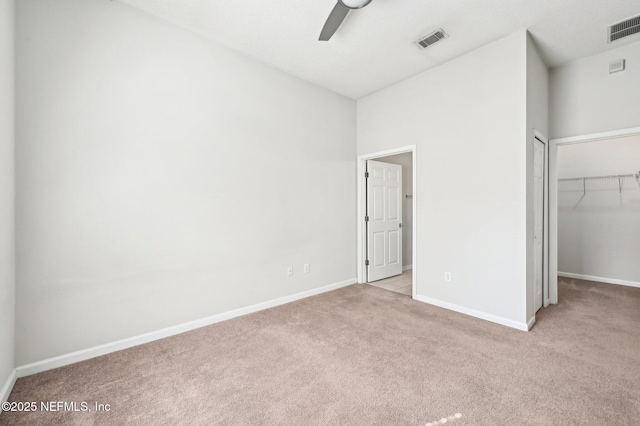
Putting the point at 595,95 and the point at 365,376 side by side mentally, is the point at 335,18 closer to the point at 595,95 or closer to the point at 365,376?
the point at 365,376

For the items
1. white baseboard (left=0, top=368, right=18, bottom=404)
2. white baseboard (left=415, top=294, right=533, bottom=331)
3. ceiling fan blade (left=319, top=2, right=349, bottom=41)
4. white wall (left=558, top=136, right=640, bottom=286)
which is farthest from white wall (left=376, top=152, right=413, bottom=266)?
white baseboard (left=0, top=368, right=18, bottom=404)

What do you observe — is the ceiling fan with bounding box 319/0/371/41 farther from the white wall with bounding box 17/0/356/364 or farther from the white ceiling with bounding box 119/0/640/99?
the white wall with bounding box 17/0/356/364

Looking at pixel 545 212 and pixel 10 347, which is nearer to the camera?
pixel 10 347

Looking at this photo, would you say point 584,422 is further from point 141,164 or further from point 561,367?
point 141,164

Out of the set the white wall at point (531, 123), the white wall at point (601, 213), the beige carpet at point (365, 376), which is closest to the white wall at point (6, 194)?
the beige carpet at point (365, 376)

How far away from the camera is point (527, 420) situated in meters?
1.62

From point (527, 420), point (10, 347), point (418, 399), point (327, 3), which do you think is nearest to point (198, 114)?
point (327, 3)

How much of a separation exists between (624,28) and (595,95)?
708 mm

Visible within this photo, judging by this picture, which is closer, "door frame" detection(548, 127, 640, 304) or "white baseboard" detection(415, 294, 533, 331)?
"white baseboard" detection(415, 294, 533, 331)

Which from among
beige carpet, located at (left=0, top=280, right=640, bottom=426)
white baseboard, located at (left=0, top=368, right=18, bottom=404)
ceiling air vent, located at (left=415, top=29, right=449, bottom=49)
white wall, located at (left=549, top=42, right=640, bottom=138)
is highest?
ceiling air vent, located at (left=415, top=29, right=449, bottom=49)

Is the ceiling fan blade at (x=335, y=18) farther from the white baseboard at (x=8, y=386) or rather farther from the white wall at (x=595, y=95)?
the white baseboard at (x=8, y=386)

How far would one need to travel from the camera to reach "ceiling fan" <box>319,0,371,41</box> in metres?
2.04

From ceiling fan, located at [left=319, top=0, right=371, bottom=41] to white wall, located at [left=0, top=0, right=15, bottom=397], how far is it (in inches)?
86.2

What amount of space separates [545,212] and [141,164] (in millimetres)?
4622
